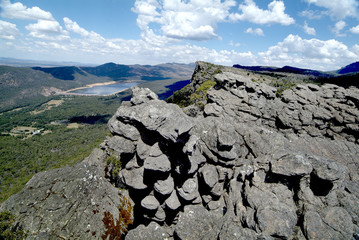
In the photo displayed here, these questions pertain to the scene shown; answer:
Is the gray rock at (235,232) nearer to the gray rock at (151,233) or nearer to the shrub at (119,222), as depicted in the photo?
the gray rock at (151,233)

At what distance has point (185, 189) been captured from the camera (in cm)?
1580

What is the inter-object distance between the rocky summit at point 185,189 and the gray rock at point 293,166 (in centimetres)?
8

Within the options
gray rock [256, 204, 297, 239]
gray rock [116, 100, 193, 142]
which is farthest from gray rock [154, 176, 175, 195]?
gray rock [256, 204, 297, 239]

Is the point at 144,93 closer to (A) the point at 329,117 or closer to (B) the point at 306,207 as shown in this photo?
(B) the point at 306,207

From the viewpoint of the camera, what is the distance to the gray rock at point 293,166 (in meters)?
13.7

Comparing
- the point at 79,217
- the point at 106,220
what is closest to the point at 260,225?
the point at 106,220

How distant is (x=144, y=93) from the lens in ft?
71.5

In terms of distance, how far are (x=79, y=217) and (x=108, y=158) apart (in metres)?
5.85

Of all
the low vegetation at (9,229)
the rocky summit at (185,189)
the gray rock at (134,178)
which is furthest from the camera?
the gray rock at (134,178)

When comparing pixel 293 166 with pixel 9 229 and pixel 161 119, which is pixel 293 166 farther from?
pixel 9 229

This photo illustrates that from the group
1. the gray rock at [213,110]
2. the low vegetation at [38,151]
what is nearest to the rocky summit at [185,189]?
the gray rock at [213,110]

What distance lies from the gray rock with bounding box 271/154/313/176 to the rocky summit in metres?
0.08

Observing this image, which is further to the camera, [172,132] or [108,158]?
[108,158]

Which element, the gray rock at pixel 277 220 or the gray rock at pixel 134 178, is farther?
the gray rock at pixel 134 178
